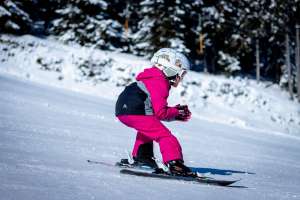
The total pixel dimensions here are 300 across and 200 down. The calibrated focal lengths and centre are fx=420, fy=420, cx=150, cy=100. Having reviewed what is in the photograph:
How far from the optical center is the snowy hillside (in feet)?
67.4

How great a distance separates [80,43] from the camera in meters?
31.1

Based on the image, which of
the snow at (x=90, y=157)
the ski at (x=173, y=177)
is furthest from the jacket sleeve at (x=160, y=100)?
the snow at (x=90, y=157)

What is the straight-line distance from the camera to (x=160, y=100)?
497 cm

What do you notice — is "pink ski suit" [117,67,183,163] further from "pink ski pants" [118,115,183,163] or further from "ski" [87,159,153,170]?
"ski" [87,159,153,170]

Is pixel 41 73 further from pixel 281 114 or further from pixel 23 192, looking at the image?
pixel 23 192

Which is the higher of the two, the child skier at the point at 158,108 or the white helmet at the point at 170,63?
the white helmet at the point at 170,63

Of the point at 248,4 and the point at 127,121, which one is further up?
the point at 248,4

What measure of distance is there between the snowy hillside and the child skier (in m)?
13.8

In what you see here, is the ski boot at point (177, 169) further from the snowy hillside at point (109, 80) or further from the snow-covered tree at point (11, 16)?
the snow-covered tree at point (11, 16)

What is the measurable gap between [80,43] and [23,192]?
93.9ft

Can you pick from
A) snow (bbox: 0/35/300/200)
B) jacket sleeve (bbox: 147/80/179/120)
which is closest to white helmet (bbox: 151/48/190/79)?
jacket sleeve (bbox: 147/80/179/120)

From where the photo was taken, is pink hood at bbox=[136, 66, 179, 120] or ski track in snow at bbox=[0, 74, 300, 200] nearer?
ski track in snow at bbox=[0, 74, 300, 200]

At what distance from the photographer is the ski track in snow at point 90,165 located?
3.66 metres

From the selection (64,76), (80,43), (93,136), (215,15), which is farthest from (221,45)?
(93,136)
